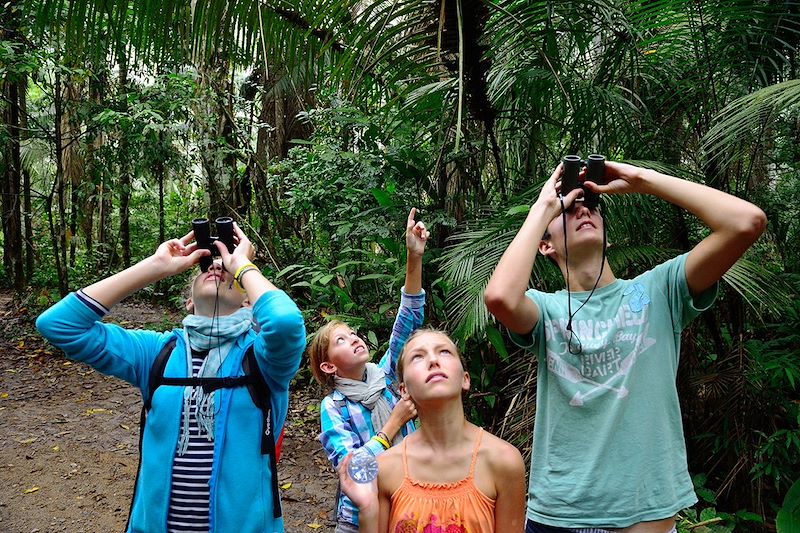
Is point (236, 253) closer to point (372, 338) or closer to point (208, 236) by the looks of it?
point (208, 236)

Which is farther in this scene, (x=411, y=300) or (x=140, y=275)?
(x=411, y=300)

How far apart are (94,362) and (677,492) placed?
1.72 m

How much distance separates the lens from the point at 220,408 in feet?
6.93

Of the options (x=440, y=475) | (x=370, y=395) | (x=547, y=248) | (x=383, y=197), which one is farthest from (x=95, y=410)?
(x=547, y=248)

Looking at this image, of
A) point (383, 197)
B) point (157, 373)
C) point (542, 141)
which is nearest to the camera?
point (157, 373)

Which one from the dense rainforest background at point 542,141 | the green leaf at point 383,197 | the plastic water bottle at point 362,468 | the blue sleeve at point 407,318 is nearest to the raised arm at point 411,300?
the blue sleeve at point 407,318

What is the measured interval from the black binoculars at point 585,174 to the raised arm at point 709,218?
0.04 metres

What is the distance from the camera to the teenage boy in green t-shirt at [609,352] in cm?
190

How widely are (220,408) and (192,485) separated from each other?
0.23 meters

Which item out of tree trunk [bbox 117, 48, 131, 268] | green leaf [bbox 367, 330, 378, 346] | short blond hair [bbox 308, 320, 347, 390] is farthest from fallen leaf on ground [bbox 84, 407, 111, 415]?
short blond hair [bbox 308, 320, 347, 390]

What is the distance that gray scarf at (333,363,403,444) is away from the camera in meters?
2.69

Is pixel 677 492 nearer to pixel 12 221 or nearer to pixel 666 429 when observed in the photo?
pixel 666 429

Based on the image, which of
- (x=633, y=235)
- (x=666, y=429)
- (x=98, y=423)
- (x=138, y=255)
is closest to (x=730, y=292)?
(x=633, y=235)

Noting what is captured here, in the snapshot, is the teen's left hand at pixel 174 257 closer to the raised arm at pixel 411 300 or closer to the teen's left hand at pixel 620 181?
the raised arm at pixel 411 300
